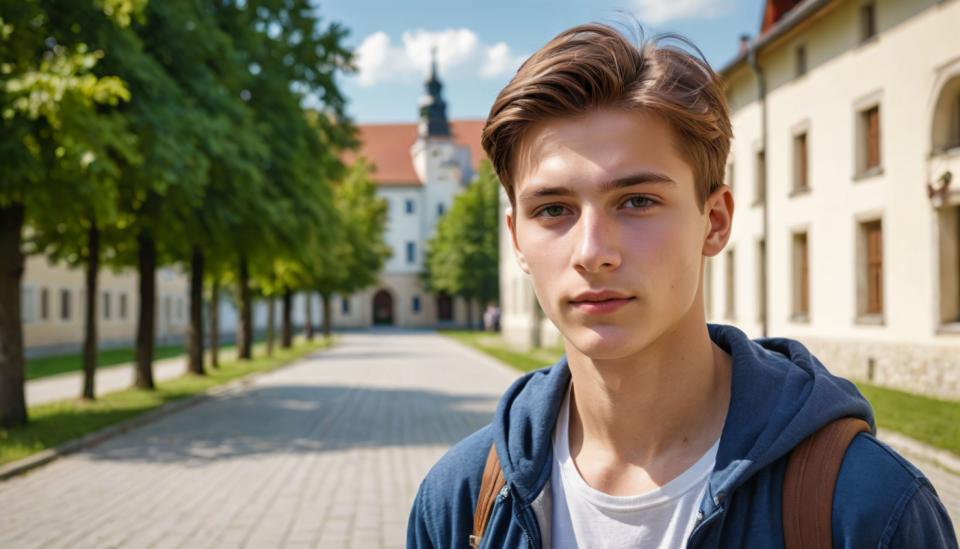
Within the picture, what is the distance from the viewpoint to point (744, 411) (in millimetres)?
1670

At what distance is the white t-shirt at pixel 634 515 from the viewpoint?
5.52ft

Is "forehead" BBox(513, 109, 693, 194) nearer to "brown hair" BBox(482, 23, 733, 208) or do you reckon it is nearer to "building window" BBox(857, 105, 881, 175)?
"brown hair" BBox(482, 23, 733, 208)

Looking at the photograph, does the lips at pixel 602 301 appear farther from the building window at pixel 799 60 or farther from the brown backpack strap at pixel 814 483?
the building window at pixel 799 60

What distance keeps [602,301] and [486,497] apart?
407mm

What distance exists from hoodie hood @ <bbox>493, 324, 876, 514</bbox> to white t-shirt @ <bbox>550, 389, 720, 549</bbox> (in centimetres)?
7

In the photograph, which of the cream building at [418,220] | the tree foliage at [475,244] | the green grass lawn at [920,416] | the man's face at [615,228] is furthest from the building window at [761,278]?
the cream building at [418,220]

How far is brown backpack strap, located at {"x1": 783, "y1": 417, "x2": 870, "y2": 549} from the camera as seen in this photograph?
1476 mm

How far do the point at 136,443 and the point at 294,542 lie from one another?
20.7 ft

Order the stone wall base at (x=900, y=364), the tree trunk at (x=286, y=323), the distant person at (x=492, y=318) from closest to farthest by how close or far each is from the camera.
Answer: the stone wall base at (x=900, y=364)
the tree trunk at (x=286, y=323)
the distant person at (x=492, y=318)

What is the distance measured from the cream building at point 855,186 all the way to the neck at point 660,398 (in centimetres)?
1212

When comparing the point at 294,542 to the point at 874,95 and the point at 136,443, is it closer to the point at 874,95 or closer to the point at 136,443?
the point at 136,443

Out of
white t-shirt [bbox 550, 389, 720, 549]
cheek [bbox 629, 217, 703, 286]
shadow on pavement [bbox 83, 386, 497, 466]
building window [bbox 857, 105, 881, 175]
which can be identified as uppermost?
building window [bbox 857, 105, 881, 175]

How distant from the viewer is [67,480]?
394 inches

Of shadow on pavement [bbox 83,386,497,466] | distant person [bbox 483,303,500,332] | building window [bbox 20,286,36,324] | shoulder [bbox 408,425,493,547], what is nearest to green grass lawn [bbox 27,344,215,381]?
building window [bbox 20,286,36,324]
